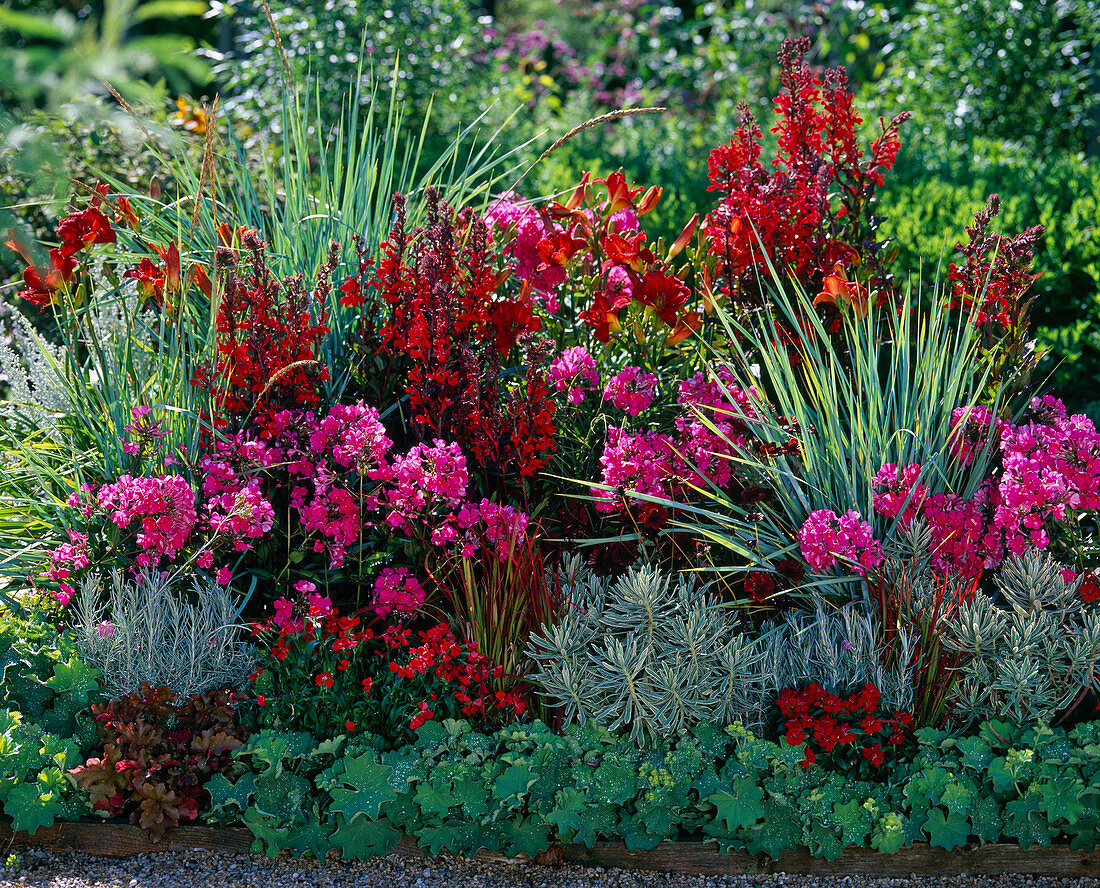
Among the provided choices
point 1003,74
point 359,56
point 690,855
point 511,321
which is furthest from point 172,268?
point 1003,74

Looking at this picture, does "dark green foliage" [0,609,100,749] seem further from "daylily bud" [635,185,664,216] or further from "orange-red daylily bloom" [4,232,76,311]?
"daylily bud" [635,185,664,216]

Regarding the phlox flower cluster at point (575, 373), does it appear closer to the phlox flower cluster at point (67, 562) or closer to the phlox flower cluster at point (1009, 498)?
the phlox flower cluster at point (1009, 498)

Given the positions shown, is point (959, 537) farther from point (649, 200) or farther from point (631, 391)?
point (649, 200)

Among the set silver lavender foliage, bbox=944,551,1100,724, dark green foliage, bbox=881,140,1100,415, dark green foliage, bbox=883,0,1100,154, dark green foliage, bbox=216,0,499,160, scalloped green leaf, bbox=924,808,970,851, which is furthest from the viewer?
dark green foliage, bbox=883,0,1100,154

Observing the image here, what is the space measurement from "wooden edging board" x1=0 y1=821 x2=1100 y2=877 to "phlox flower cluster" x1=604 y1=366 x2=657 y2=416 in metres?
1.17

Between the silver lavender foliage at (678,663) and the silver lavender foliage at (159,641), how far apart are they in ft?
2.72

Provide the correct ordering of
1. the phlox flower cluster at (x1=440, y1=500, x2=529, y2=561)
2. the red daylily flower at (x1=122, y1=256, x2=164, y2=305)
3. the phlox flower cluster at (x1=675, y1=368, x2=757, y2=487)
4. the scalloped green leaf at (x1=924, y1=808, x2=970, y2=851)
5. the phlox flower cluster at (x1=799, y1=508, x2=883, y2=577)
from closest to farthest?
the scalloped green leaf at (x1=924, y1=808, x2=970, y2=851) < the phlox flower cluster at (x1=799, y1=508, x2=883, y2=577) < the phlox flower cluster at (x1=440, y1=500, x2=529, y2=561) < the phlox flower cluster at (x1=675, y1=368, x2=757, y2=487) < the red daylily flower at (x1=122, y1=256, x2=164, y2=305)

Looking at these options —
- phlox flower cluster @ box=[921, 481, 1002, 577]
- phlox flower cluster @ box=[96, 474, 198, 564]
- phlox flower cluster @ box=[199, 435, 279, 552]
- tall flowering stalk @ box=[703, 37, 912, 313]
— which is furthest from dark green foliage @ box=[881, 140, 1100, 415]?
phlox flower cluster @ box=[96, 474, 198, 564]

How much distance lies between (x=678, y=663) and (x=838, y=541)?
1.75ft

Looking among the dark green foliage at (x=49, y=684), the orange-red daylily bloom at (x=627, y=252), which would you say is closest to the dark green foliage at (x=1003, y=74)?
the orange-red daylily bloom at (x=627, y=252)

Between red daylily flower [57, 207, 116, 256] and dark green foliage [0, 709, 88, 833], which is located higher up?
red daylily flower [57, 207, 116, 256]

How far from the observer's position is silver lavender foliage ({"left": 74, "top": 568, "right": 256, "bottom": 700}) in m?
2.63

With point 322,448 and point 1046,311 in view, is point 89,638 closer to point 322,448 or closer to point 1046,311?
point 322,448

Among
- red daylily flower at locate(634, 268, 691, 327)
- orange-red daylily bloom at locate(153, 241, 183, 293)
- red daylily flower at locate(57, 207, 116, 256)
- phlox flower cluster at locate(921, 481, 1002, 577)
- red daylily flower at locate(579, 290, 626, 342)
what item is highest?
red daylily flower at locate(57, 207, 116, 256)
